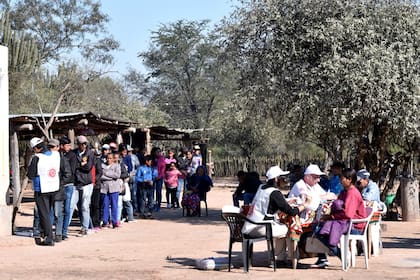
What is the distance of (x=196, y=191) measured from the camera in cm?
1947

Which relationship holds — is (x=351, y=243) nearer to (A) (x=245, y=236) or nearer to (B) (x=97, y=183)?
(A) (x=245, y=236)

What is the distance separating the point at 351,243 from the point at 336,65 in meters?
5.25

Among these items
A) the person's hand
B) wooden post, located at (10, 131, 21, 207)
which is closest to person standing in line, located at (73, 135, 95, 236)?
wooden post, located at (10, 131, 21, 207)

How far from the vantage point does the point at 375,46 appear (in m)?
15.2

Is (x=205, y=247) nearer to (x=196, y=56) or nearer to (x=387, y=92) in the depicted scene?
(x=387, y=92)

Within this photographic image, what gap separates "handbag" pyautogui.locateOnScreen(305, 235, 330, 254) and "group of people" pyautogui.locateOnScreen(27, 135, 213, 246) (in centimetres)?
479

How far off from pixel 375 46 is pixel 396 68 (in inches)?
23.5

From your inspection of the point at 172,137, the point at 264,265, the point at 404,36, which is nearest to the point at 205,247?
the point at 264,265

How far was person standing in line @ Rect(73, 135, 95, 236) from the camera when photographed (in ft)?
47.0

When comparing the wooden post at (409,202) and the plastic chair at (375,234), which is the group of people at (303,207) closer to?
the plastic chair at (375,234)

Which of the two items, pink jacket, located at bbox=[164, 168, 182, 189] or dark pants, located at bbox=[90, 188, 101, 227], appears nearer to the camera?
dark pants, located at bbox=[90, 188, 101, 227]

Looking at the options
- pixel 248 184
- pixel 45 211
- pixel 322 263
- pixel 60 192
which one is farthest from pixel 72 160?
pixel 322 263

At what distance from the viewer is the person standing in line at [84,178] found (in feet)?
47.0

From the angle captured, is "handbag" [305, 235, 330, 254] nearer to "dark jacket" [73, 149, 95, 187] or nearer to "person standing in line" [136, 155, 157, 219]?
"dark jacket" [73, 149, 95, 187]
